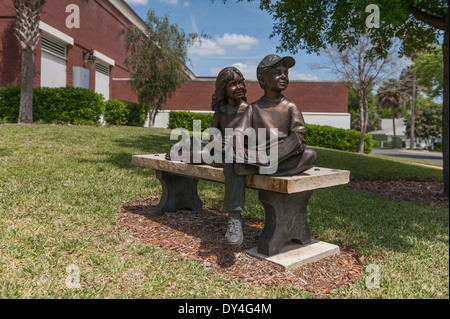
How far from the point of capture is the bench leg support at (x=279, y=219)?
9.98 ft

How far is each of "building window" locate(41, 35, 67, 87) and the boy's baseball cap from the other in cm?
1386

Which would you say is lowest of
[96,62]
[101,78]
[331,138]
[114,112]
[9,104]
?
[331,138]

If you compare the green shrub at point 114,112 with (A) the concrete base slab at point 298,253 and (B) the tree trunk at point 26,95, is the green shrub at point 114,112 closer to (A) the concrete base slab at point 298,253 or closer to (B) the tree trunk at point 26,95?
(B) the tree trunk at point 26,95

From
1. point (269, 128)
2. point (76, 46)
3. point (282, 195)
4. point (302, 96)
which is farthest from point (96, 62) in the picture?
point (282, 195)

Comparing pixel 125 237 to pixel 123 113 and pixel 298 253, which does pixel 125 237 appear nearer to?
pixel 298 253

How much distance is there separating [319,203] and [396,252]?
2.12m

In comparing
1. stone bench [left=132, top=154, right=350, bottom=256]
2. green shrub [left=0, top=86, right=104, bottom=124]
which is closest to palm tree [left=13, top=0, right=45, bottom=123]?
green shrub [left=0, top=86, right=104, bottom=124]

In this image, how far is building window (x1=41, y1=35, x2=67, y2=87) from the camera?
46.6 feet

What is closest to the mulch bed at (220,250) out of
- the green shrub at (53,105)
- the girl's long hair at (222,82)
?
the girl's long hair at (222,82)

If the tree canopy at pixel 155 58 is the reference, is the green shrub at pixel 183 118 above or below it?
below

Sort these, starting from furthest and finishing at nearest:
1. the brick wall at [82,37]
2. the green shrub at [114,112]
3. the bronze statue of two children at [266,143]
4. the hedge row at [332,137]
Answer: the hedge row at [332,137]
the green shrub at [114,112]
the brick wall at [82,37]
the bronze statue of two children at [266,143]

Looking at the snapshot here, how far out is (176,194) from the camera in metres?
4.45

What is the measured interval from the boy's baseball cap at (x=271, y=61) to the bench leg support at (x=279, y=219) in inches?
44.3

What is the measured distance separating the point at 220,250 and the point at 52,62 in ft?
48.4
